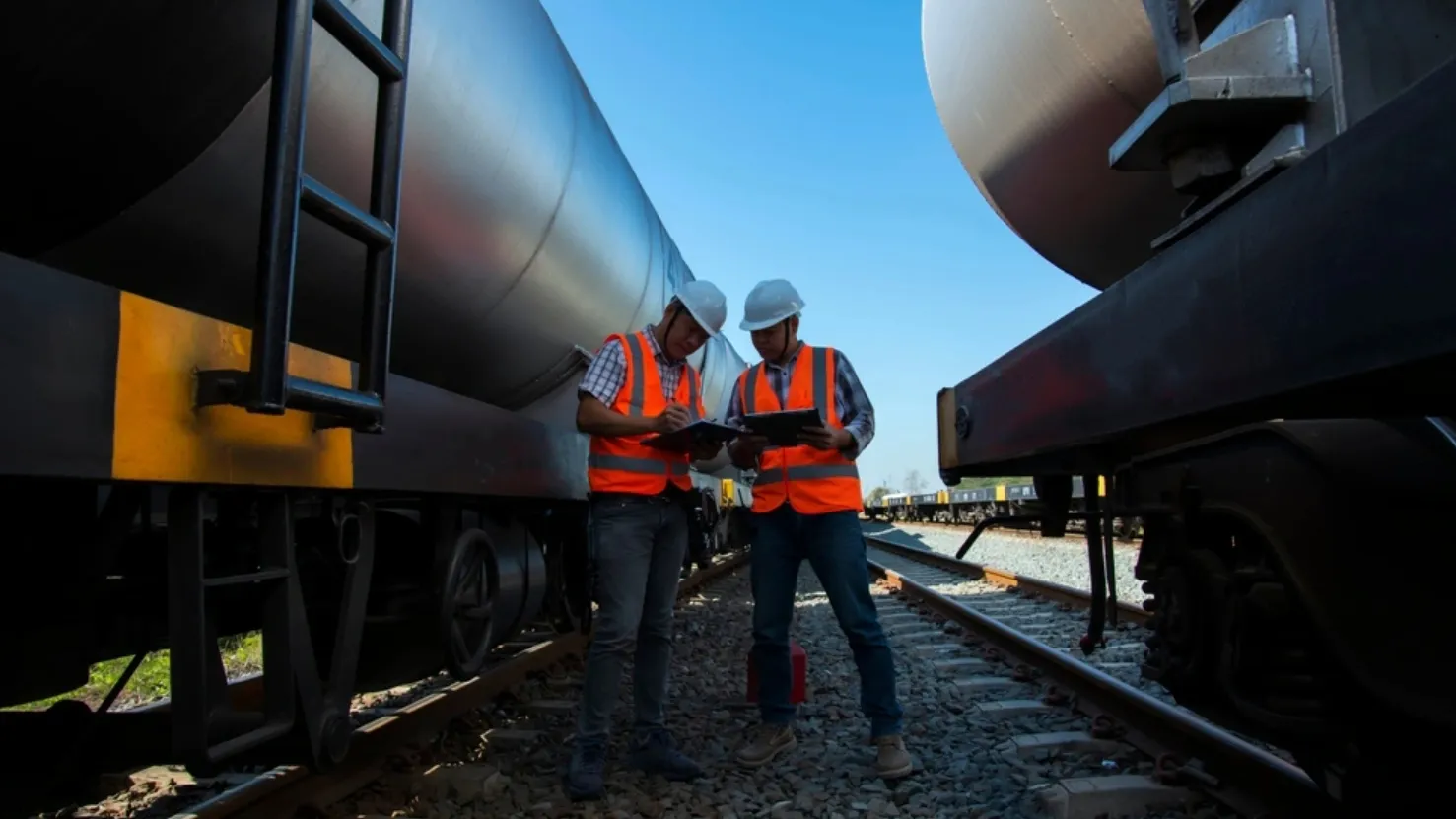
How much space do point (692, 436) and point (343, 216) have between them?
1540 millimetres

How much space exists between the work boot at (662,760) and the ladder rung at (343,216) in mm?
2032

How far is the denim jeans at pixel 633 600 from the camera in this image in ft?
9.97

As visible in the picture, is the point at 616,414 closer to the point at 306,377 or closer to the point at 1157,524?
the point at 306,377

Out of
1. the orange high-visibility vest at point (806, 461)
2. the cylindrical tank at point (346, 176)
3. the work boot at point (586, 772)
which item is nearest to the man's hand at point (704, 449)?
the orange high-visibility vest at point (806, 461)

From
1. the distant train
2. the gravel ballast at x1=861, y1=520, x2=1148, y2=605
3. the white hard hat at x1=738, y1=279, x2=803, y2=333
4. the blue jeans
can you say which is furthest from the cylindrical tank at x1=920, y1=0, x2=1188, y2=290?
the distant train

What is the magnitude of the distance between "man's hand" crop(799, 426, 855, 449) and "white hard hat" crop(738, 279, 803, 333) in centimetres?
47

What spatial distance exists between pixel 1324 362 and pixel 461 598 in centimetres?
310

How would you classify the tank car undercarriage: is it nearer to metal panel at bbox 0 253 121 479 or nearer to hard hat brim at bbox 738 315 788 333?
metal panel at bbox 0 253 121 479

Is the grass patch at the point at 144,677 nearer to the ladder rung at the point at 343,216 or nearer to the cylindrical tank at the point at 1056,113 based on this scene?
the ladder rung at the point at 343,216

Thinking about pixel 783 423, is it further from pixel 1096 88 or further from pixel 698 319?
pixel 1096 88

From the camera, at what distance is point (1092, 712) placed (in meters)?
3.68

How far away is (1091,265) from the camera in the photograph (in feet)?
9.57

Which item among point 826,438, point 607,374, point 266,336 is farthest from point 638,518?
point 266,336

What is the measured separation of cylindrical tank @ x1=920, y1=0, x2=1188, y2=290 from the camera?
217 cm
